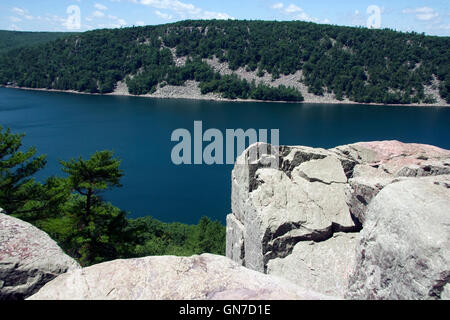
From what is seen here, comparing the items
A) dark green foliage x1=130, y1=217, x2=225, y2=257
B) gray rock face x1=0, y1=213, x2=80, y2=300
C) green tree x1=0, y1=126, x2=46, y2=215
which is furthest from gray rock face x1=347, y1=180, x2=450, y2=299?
dark green foliage x1=130, y1=217, x2=225, y2=257

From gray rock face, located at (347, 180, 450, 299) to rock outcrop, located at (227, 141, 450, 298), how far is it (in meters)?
1.43

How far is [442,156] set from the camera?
12.1 metres

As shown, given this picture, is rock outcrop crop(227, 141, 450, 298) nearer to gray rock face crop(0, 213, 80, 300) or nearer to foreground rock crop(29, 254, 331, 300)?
foreground rock crop(29, 254, 331, 300)

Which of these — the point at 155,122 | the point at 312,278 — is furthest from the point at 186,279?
the point at 155,122

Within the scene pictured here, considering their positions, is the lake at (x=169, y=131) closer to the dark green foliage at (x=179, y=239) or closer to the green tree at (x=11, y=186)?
the dark green foliage at (x=179, y=239)

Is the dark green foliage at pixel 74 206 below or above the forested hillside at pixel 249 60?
below

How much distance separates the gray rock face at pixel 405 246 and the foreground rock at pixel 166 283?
59.7 inches

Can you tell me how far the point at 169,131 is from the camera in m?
66.8

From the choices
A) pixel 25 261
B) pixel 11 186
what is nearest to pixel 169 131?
pixel 11 186

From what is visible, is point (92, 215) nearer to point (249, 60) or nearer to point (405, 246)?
point (405, 246)

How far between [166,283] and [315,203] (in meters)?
7.64

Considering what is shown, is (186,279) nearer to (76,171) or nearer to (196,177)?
(76,171)

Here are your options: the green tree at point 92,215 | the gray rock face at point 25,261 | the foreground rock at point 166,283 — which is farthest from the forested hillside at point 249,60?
the foreground rock at point 166,283

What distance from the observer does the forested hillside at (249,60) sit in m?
121
